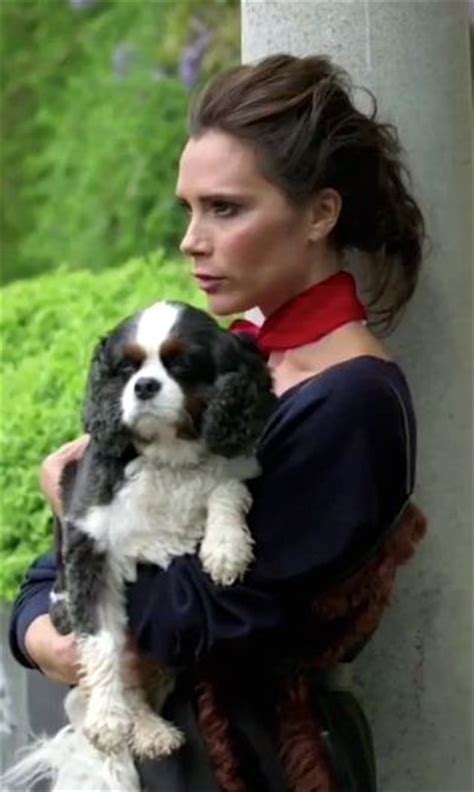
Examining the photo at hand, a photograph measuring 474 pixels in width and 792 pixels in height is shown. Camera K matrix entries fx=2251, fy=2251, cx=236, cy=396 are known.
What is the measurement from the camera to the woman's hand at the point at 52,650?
12.0ft

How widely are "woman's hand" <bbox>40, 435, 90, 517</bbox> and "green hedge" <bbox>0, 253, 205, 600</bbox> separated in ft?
4.07

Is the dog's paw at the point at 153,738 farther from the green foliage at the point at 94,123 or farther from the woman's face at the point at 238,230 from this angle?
the green foliage at the point at 94,123

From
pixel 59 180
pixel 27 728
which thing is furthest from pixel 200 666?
pixel 59 180

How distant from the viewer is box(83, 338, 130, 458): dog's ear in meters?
3.45

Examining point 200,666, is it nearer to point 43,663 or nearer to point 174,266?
point 43,663

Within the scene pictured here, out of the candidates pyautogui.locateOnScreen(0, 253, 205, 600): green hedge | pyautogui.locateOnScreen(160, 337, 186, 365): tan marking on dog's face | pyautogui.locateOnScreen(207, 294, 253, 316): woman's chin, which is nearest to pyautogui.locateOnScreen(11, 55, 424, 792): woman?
pyautogui.locateOnScreen(207, 294, 253, 316): woman's chin

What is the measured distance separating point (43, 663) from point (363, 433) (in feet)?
2.35

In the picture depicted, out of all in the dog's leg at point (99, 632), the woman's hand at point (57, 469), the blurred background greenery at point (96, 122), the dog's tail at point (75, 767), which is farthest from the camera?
the blurred background greenery at point (96, 122)

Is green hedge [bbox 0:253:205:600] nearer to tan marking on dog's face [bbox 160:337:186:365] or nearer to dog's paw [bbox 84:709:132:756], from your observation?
dog's paw [bbox 84:709:132:756]

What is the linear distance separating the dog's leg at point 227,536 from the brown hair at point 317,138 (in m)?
0.52

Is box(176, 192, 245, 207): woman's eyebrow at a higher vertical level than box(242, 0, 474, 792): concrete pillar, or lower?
higher

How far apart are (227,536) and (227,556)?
0.03 metres

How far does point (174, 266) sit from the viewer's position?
6758 mm

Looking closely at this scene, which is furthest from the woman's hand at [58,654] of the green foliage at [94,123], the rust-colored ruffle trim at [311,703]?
the green foliage at [94,123]
